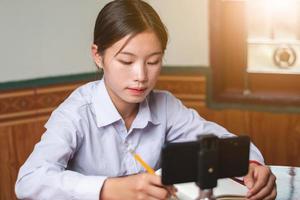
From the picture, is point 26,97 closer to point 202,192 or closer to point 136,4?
point 136,4

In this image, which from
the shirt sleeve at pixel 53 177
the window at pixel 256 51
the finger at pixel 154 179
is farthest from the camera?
the window at pixel 256 51

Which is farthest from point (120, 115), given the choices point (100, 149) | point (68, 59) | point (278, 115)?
point (278, 115)

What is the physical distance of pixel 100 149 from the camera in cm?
138

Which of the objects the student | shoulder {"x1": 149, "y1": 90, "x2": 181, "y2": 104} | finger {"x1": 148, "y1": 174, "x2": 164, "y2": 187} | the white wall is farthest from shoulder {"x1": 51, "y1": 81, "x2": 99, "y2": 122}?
the white wall

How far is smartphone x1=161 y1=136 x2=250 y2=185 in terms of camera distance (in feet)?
2.41

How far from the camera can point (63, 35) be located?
8.12 ft

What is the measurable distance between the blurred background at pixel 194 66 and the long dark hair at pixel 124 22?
46.9 inches

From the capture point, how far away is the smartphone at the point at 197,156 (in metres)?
0.73

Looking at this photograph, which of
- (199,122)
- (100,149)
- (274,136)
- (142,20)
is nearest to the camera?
(142,20)

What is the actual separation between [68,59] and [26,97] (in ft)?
1.05

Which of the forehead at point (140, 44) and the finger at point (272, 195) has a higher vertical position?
the forehead at point (140, 44)

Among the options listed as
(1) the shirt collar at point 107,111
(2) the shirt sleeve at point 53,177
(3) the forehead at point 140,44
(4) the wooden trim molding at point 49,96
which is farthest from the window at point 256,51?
(2) the shirt sleeve at point 53,177

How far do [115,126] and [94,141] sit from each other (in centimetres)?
9

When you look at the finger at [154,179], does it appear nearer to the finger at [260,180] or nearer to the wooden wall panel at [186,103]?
the finger at [260,180]
